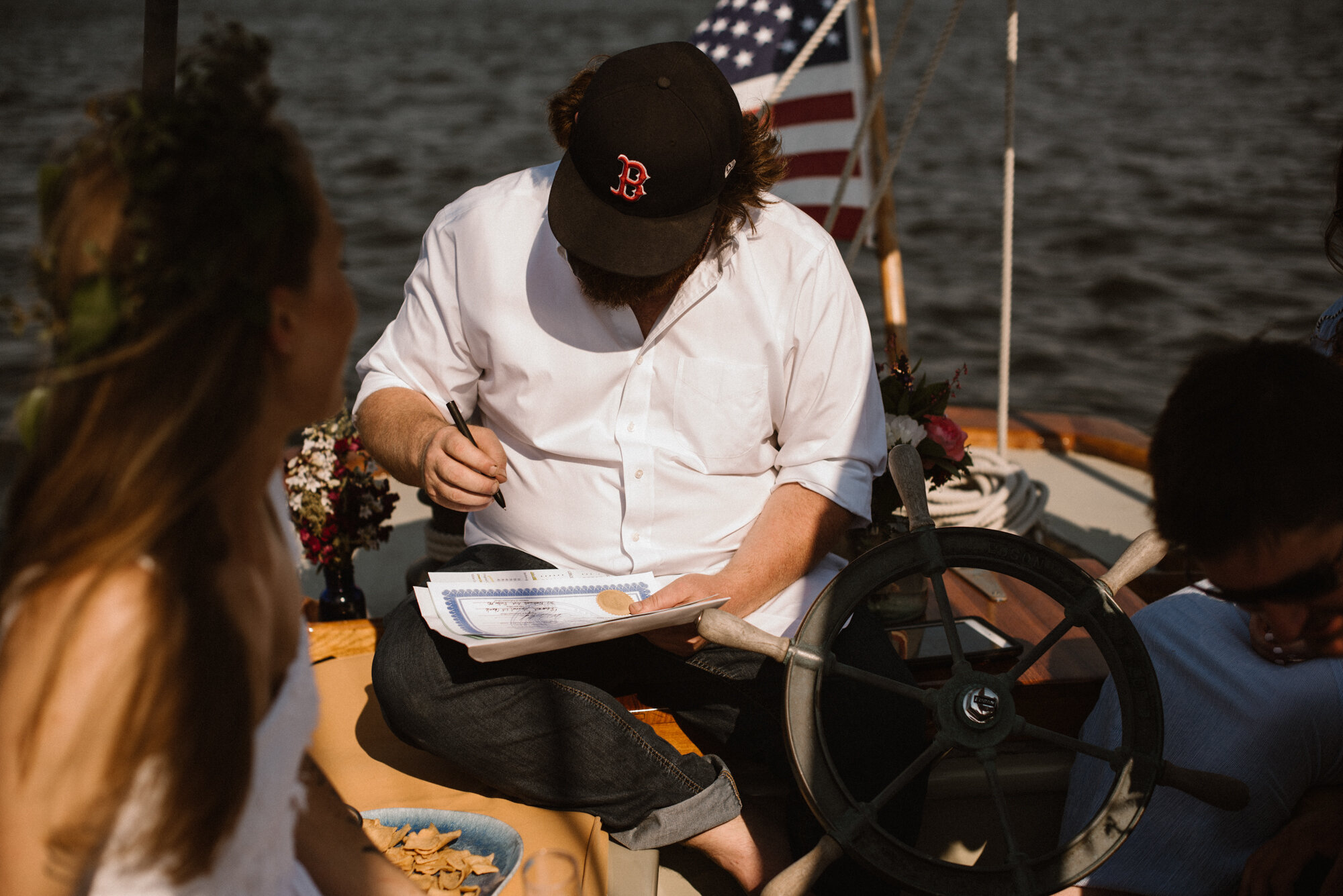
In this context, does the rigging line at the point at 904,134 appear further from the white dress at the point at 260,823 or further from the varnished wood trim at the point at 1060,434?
the white dress at the point at 260,823

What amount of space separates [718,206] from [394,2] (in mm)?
37971

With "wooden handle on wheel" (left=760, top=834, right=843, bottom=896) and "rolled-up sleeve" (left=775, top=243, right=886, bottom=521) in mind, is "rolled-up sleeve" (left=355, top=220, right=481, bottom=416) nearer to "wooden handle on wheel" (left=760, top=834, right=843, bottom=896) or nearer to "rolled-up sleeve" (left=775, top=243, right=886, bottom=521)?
"rolled-up sleeve" (left=775, top=243, right=886, bottom=521)

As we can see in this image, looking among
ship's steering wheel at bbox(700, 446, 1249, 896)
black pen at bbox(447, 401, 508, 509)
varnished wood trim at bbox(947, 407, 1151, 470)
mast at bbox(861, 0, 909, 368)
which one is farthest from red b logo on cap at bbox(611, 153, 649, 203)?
varnished wood trim at bbox(947, 407, 1151, 470)

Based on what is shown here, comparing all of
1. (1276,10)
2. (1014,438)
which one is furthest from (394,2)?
(1014,438)

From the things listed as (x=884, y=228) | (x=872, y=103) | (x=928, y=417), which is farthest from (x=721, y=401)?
(x=884, y=228)

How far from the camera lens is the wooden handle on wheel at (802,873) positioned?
50.5 inches

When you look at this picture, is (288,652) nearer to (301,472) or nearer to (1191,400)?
(1191,400)

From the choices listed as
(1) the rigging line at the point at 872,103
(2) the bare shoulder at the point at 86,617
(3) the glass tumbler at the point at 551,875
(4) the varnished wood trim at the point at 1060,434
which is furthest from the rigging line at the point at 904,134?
(2) the bare shoulder at the point at 86,617

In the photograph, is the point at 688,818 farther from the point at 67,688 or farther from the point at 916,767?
the point at 67,688

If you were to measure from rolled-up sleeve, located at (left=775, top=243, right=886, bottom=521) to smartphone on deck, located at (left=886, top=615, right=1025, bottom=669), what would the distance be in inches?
9.4

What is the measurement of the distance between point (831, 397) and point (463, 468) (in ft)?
1.92

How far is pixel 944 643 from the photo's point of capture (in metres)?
1.94

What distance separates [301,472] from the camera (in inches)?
88.3

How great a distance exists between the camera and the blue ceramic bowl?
5.28 ft
